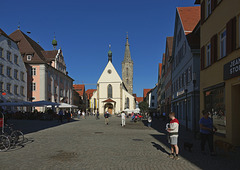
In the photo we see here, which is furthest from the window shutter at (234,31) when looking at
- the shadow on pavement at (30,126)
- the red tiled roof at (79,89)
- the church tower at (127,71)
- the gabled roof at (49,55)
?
the church tower at (127,71)

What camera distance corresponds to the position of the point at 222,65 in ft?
41.5

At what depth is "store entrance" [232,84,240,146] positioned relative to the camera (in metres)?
11.2

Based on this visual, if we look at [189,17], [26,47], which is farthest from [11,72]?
[189,17]

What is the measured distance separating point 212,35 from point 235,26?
10.2 feet

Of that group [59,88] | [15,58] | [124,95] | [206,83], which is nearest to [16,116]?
[15,58]

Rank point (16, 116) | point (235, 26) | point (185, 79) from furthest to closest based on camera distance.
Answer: point (16, 116) < point (185, 79) < point (235, 26)

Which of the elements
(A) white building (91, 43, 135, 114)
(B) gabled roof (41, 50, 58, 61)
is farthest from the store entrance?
(A) white building (91, 43, 135, 114)

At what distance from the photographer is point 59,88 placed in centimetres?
5881

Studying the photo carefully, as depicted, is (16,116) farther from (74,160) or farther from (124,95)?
(124,95)

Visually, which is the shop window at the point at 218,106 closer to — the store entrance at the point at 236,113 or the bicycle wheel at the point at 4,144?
the store entrance at the point at 236,113

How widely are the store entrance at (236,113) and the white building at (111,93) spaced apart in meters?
61.3

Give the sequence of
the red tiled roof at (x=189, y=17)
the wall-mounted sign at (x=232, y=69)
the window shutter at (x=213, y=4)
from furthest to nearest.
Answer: the red tiled roof at (x=189, y=17)
the window shutter at (x=213, y=4)
the wall-mounted sign at (x=232, y=69)

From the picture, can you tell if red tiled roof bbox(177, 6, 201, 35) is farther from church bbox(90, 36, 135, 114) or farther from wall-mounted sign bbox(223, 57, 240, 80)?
church bbox(90, 36, 135, 114)

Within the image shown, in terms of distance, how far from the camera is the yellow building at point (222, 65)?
1126 cm
